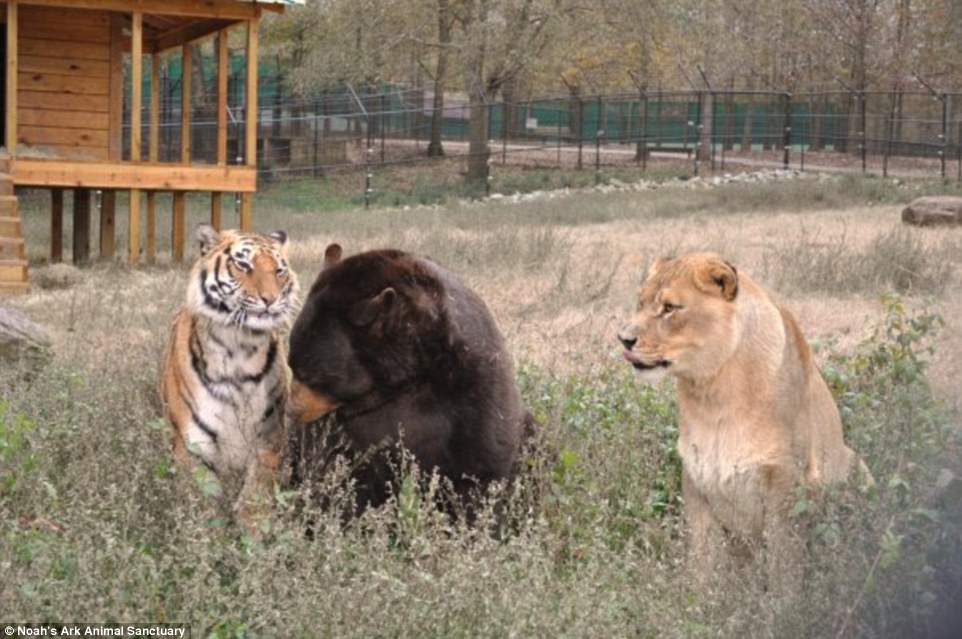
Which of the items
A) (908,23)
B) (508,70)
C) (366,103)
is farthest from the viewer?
(366,103)

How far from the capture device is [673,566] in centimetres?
651

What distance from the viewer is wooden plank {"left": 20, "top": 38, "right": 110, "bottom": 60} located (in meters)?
22.8

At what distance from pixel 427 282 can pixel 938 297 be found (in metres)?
8.87

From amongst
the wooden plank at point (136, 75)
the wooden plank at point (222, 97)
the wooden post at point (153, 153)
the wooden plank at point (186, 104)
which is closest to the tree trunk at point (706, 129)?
the wooden post at point (153, 153)

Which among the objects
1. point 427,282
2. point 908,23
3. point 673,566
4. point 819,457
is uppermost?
point 908,23

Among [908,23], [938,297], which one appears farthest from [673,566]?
[908,23]

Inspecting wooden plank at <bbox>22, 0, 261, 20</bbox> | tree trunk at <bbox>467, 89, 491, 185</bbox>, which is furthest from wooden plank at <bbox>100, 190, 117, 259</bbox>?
tree trunk at <bbox>467, 89, 491, 185</bbox>

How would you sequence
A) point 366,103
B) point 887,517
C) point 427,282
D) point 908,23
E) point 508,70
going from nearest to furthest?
point 887,517 < point 427,282 < point 508,70 < point 908,23 < point 366,103

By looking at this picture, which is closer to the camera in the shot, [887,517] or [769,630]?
[769,630]

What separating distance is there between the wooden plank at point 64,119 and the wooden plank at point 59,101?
0.05 metres

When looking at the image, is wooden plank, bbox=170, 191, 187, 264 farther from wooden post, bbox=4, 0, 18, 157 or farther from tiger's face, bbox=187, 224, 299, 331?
tiger's face, bbox=187, 224, 299, 331

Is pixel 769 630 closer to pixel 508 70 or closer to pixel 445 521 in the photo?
pixel 445 521

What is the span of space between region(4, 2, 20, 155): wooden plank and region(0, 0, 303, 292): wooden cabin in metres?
0.01

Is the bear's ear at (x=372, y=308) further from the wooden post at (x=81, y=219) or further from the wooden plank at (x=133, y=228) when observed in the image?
the wooden post at (x=81, y=219)
